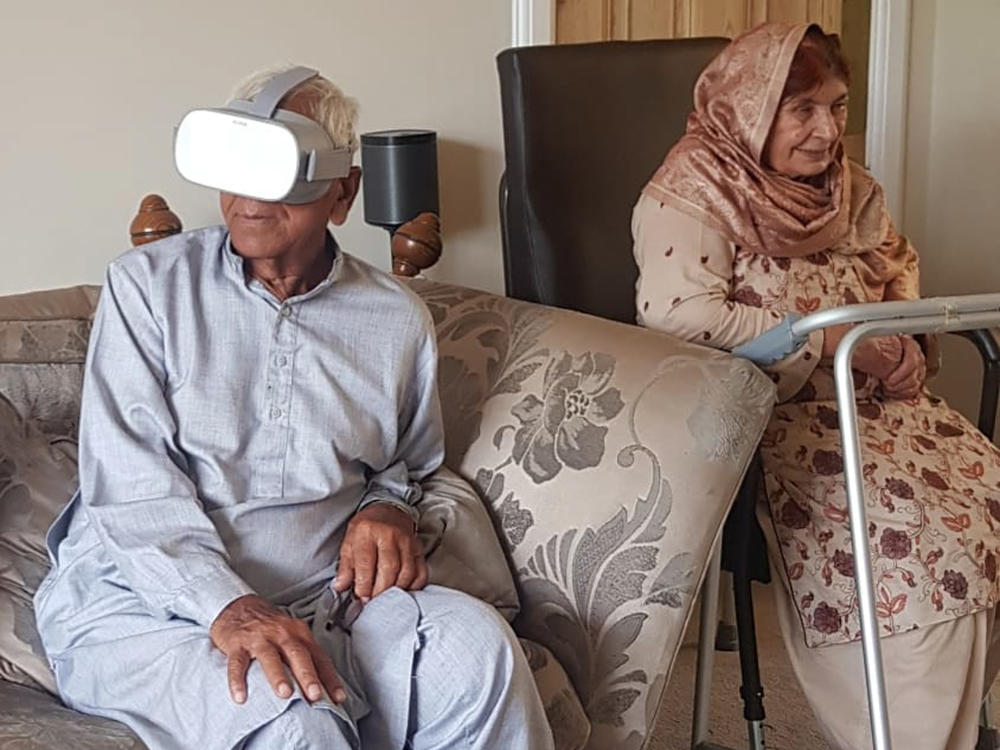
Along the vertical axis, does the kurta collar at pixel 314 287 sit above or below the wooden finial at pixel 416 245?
above

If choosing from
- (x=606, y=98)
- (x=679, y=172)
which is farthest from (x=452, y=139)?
(x=679, y=172)

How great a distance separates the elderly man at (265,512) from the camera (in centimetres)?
144

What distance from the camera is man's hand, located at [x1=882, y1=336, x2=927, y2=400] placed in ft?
6.93

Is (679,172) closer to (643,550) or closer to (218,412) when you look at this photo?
(643,550)

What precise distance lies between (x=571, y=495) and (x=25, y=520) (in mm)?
651

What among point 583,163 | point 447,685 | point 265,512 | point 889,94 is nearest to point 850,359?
point 447,685

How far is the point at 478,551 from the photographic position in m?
1.70

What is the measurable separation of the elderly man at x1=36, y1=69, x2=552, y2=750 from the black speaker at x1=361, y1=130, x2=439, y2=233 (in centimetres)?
69

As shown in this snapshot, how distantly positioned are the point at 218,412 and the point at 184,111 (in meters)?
0.91

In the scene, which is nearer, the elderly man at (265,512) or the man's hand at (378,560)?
the elderly man at (265,512)

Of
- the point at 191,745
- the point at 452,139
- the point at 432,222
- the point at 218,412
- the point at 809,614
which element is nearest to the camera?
the point at 191,745

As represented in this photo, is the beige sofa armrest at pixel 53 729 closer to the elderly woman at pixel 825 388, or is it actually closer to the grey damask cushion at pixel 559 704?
the grey damask cushion at pixel 559 704

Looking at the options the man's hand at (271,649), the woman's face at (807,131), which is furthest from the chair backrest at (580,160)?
the man's hand at (271,649)

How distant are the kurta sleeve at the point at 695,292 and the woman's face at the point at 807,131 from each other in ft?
0.55
